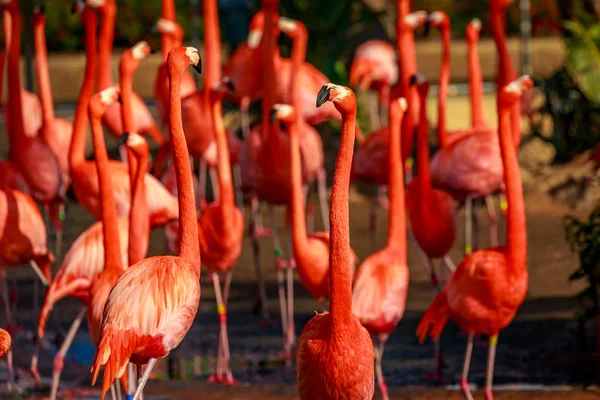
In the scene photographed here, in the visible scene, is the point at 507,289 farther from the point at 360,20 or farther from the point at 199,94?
the point at 360,20

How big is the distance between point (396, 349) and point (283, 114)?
1.51 m

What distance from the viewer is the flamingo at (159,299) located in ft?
13.8

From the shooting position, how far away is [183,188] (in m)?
4.48

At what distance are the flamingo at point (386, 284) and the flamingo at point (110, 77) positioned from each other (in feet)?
6.13

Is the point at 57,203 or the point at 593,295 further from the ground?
the point at 57,203

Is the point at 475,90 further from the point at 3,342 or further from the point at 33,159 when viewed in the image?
the point at 3,342

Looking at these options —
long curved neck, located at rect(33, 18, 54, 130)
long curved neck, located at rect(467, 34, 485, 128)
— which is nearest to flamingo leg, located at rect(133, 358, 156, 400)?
long curved neck, located at rect(33, 18, 54, 130)

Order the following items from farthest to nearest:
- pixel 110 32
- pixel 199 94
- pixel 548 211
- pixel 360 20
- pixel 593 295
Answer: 1. pixel 360 20
2. pixel 548 211
3. pixel 199 94
4. pixel 110 32
5. pixel 593 295

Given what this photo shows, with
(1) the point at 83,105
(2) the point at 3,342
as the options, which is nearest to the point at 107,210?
(1) the point at 83,105

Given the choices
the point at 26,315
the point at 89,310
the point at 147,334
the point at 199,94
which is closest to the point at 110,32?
the point at 199,94

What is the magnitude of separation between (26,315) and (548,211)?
418 centimetres

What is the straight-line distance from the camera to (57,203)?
6.88 m

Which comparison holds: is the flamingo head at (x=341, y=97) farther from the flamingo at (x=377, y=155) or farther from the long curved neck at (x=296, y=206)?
the flamingo at (x=377, y=155)

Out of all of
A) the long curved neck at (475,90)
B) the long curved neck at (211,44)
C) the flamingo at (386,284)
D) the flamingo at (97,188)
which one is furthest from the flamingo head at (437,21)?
the flamingo at (97,188)
